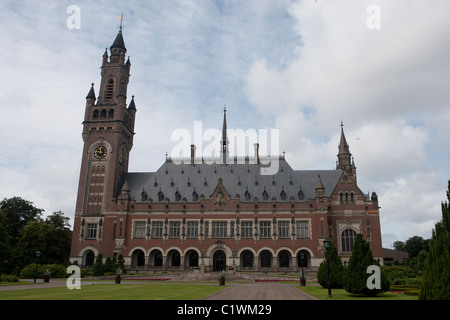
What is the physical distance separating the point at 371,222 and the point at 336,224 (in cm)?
602

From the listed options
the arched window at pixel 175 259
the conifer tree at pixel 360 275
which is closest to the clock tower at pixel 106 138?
the arched window at pixel 175 259

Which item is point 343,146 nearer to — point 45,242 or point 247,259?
point 247,259

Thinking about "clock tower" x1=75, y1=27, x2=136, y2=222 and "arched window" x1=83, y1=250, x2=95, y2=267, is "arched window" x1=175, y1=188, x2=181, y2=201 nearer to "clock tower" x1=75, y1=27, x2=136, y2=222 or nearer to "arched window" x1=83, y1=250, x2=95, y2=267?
"clock tower" x1=75, y1=27, x2=136, y2=222

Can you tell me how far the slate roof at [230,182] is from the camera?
68.1 metres

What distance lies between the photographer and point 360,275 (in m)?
24.9

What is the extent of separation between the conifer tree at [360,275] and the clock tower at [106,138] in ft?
173

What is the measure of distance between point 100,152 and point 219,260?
31.6 metres

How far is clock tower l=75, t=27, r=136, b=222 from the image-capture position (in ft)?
227

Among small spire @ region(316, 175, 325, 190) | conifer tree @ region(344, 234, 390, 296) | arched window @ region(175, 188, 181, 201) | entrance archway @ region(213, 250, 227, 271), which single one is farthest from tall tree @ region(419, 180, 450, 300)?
arched window @ region(175, 188, 181, 201)

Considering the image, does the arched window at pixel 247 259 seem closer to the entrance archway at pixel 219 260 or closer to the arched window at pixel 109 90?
the entrance archway at pixel 219 260

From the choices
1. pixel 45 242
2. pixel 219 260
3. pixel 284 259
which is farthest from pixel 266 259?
pixel 45 242

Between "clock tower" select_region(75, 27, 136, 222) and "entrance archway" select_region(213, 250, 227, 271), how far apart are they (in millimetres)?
21858

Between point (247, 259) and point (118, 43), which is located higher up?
point (118, 43)
